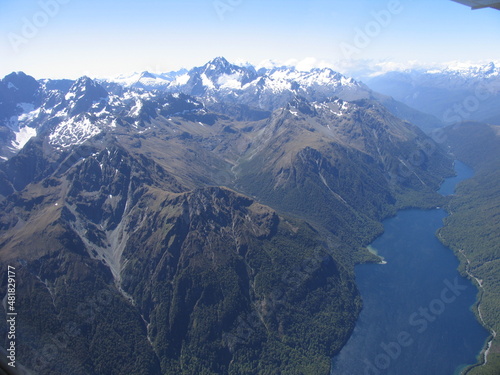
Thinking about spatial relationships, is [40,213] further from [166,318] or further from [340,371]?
[340,371]

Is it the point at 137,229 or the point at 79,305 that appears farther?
the point at 137,229

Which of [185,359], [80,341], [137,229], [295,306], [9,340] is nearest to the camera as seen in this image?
[9,340]

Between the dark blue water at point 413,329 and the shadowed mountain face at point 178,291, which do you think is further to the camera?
the dark blue water at point 413,329

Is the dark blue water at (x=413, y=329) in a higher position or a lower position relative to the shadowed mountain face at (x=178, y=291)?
lower

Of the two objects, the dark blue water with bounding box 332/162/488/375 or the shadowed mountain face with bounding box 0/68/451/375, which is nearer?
the shadowed mountain face with bounding box 0/68/451/375

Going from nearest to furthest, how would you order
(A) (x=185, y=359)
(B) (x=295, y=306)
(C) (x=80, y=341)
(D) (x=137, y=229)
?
(C) (x=80, y=341) < (A) (x=185, y=359) < (B) (x=295, y=306) < (D) (x=137, y=229)

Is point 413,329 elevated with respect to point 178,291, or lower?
lower

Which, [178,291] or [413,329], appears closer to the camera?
[413,329]

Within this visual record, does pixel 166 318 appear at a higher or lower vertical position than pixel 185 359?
higher

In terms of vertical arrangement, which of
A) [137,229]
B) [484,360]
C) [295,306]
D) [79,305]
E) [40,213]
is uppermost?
[40,213]

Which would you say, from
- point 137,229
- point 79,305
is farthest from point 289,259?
point 79,305

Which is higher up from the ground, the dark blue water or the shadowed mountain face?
the shadowed mountain face
